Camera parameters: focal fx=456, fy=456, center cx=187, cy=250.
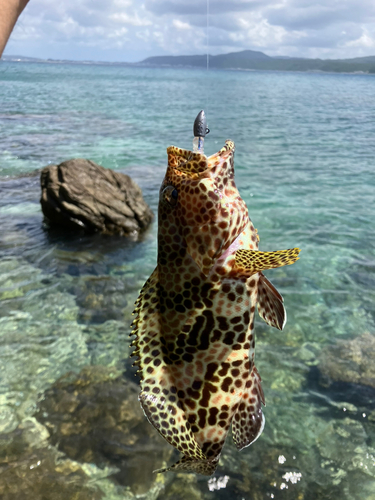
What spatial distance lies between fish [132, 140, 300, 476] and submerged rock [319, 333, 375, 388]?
690 cm

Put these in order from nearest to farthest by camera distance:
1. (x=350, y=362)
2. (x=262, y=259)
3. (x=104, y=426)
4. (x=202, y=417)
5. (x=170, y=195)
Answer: (x=262, y=259) → (x=202, y=417) → (x=170, y=195) → (x=104, y=426) → (x=350, y=362)

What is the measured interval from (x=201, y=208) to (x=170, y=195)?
0.83 ft

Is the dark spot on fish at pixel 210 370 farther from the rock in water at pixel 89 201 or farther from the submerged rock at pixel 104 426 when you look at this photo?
the rock in water at pixel 89 201

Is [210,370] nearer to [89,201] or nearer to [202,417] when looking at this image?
[202,417]

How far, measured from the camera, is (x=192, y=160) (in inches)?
125

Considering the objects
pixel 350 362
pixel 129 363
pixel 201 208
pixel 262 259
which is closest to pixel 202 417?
pixel 262 259

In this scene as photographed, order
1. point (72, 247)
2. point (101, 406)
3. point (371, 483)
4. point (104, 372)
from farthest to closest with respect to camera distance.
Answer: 1. point (72, 247)
2. point (104, 372)
3. point (101, 406)
4. point (371, 483)

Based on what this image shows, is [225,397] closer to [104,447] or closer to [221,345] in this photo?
[221,345]

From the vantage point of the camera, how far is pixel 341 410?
870 cm

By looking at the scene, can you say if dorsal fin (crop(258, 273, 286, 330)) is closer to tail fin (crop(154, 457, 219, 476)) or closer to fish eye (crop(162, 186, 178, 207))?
fish eye (crop(162, 186, 178, 207))

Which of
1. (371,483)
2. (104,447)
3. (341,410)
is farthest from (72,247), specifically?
(371,483)

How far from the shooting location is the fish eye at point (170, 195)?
3.16 meters

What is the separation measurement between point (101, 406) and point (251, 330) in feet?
20.0

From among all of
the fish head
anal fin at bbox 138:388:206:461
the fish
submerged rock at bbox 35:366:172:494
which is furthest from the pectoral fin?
submerged rock at bbox 35:366:172:494
